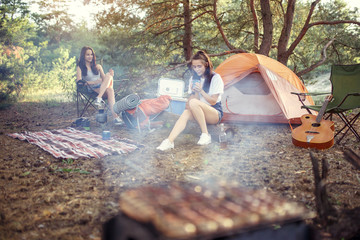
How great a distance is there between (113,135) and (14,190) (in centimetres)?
224

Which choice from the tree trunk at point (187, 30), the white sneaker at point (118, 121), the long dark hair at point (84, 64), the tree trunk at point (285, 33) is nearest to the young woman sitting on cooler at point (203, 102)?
the white sneaker at point (118, 121)

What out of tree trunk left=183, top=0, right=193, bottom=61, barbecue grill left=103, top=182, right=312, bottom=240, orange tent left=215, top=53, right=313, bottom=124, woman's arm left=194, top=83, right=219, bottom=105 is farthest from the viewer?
tree trunk left=183, top=0, right=193, bottom=61

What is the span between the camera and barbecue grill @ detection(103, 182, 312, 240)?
103 cm

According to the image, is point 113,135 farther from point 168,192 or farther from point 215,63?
point 215,63

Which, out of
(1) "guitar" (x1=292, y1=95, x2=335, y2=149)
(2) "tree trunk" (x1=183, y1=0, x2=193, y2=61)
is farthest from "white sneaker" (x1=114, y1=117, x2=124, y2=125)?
(2) "tree trunk" (x1=183, y1=0, x2=193, y2=61)

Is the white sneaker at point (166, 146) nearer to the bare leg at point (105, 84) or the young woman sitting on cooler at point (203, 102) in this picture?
the young woman sitting on cooler at point (203, 102)

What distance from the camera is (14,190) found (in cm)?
241

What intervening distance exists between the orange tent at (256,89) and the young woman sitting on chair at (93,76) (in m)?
2.11

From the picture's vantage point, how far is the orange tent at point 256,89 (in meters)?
5.10

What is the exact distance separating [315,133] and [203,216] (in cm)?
316

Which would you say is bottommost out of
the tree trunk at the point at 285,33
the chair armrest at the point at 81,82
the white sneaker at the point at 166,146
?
the white sneaker at the point at 166,146

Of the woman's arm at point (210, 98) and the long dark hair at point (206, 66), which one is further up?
the long dark hair at point (206, 66)

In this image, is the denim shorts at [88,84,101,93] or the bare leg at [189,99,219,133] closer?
the bare leg at [189,99,219,133]

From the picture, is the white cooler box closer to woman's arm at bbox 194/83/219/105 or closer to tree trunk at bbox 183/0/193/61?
tree trunk at bbox 183/0/193/61
